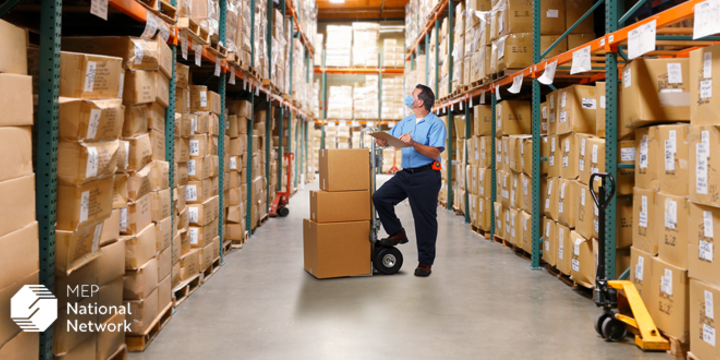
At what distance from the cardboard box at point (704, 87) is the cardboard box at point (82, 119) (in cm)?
293

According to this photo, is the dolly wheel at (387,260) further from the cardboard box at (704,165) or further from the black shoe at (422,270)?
the cardboard box at (704,165)

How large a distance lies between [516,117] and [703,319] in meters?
3.97

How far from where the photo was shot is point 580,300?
4086mm

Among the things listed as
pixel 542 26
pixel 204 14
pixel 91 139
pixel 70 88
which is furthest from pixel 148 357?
pixel 542 26

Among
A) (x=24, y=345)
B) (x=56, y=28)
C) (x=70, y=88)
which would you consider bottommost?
(x=24, y=345)

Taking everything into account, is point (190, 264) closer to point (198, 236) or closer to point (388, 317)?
point (198, 236)

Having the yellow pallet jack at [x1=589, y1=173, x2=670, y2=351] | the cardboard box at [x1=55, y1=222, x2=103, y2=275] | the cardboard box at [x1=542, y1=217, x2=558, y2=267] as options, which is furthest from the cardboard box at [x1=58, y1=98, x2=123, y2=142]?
the cardboard box at [x1=542, y1=217, x2=558, y2=267]

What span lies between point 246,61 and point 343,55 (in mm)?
11435

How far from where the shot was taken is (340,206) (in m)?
4.70

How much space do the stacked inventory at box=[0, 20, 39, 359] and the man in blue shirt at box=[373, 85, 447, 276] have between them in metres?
3.07

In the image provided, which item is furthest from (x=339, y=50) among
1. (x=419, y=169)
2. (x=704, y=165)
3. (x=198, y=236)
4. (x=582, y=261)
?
(x=704, y=165)

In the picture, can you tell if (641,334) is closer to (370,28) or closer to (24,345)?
(24,345)

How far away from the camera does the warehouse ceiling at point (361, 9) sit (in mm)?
18953

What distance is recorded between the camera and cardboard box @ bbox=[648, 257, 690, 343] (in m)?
2.83
